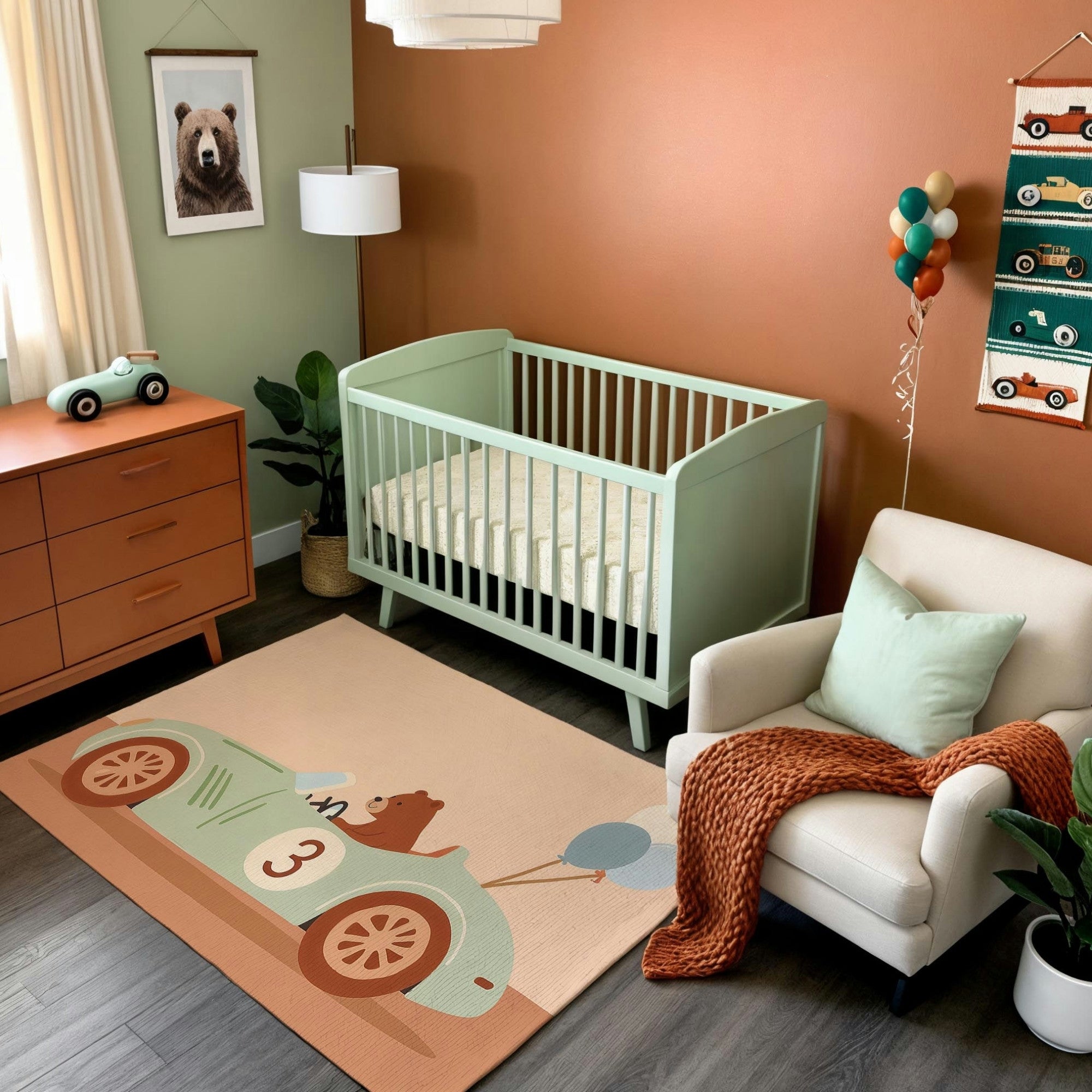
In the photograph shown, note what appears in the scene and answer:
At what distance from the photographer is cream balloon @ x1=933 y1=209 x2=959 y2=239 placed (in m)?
2.66

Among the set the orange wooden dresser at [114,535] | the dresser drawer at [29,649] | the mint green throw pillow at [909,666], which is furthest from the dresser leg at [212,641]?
the mint green throw pillow at [909,666]

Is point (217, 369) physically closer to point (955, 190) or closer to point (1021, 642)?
point (955, 190)

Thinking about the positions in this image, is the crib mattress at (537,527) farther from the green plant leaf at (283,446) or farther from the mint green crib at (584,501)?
the green plant leaf at (283,446)

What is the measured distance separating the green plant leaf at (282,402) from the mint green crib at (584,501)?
0.83 ft

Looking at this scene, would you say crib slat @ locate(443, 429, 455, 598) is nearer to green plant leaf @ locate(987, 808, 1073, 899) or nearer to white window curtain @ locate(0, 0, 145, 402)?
white window curtain @ locate(0, 0, 145, 402)

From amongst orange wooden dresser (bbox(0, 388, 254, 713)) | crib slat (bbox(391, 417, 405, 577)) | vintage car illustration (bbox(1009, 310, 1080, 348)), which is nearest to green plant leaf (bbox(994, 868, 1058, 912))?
vintage car illustration (bbox(1009, 310, 1080, 348))

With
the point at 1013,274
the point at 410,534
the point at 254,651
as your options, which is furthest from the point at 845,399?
the point at 254,651

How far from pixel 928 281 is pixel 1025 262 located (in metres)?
0.24

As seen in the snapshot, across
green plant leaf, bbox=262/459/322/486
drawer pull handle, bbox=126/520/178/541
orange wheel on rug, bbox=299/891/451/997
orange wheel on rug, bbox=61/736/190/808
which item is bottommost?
orange wheel on rug, bbox=299/891/451/997

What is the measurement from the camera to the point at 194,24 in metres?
3.42

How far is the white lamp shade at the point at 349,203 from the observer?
11.4 ft

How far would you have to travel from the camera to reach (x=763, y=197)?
3.11 meters

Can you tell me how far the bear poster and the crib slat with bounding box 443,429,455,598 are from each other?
3.72 ft

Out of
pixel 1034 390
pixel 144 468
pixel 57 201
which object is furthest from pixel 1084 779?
pixel 57 201
